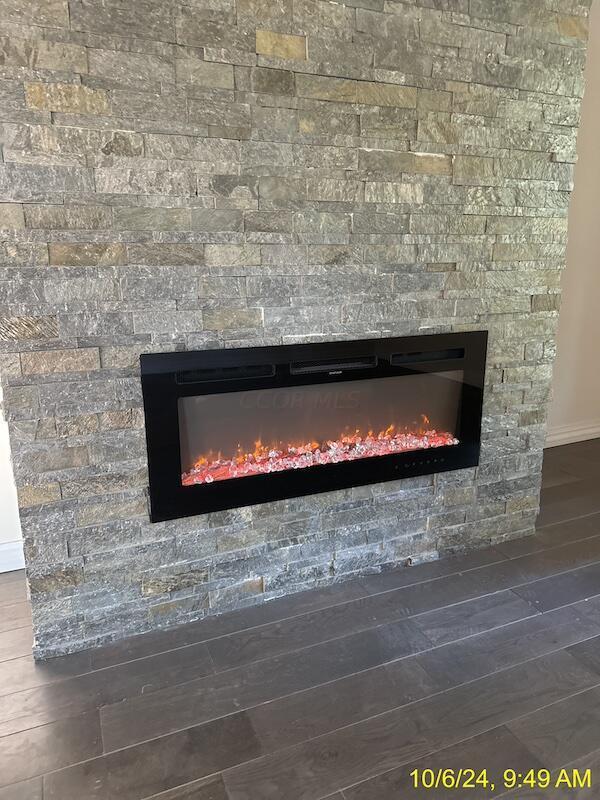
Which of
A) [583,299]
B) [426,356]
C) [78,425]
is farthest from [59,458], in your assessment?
[583,299]

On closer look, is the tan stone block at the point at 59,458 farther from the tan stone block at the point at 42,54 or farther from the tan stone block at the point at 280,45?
the tan stone block at the point at 280,45

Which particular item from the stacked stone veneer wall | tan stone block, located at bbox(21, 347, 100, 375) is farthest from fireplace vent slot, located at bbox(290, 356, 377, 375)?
tan stone block, located at bbox(21, 347, 100, 375)

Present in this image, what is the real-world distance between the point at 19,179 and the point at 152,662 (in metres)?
1.48

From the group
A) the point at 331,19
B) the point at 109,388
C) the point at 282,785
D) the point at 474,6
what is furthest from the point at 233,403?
the point at 474,6

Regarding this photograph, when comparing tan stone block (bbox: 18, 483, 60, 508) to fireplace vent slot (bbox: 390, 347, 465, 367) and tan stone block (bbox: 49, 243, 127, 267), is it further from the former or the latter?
fireplace vent slot (bbox: 390, 347, 465, 367)

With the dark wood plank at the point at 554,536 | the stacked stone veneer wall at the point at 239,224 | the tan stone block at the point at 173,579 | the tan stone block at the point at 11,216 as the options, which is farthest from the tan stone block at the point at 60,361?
the dark wood plank at the point at 554,536

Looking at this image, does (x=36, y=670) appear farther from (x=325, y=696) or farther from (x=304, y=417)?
(x=304, y=417)

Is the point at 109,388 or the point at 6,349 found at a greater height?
the point at 6,349

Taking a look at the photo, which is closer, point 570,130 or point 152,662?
point 152,662

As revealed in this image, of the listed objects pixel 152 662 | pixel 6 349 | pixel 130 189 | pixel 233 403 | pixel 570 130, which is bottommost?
→ pixel 152 662

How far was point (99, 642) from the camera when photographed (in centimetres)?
186

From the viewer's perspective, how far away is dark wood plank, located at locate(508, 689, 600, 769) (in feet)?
4.74

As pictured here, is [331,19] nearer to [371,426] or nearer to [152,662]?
[371,426]

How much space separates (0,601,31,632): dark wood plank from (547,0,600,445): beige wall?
3177 mm
